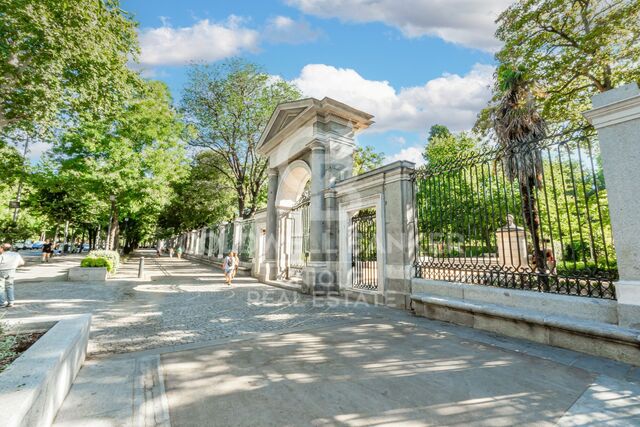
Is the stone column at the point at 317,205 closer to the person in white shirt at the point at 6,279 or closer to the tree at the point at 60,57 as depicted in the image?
the person in white shirt at the point at 6,279

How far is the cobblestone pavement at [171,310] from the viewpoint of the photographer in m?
5.45

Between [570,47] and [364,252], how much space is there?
41.4 feet

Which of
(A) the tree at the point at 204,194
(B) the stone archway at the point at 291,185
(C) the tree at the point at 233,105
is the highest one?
(C) the tree at the point at 233,105

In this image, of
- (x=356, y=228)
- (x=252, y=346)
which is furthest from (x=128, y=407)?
(x=356, y=228)

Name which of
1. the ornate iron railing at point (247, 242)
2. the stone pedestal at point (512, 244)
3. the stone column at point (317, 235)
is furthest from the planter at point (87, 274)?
the stone pedestal at point (512, 244)

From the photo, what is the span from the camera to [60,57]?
Answer: 11.2 meters

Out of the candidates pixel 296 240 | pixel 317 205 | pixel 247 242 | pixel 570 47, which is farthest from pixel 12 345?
pixel 570 47

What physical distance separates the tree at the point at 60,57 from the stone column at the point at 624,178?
1603 centimetres

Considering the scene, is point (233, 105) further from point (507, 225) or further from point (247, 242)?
point (507, 225)

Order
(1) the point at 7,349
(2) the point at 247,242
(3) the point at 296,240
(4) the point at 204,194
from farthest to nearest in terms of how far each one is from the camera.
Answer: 1. (4) the point at 204,194
2. (2) the point at 247,242
3. (3) the point at 296,240
4. (1) the point at 7,349

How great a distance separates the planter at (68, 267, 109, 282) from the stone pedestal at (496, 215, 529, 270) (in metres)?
15.2

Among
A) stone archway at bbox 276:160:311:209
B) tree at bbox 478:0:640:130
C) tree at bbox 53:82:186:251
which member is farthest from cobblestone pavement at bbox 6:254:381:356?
tree at bbox 478:0:640:130

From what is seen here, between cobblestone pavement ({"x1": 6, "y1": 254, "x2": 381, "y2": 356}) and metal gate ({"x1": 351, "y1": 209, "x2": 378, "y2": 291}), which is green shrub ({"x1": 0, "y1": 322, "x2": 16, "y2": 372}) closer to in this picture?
cobblestone pavement ({"x1": 6, "y1": 254, "x2": 381, "y2": 356})

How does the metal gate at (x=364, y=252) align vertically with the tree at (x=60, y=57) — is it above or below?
below
